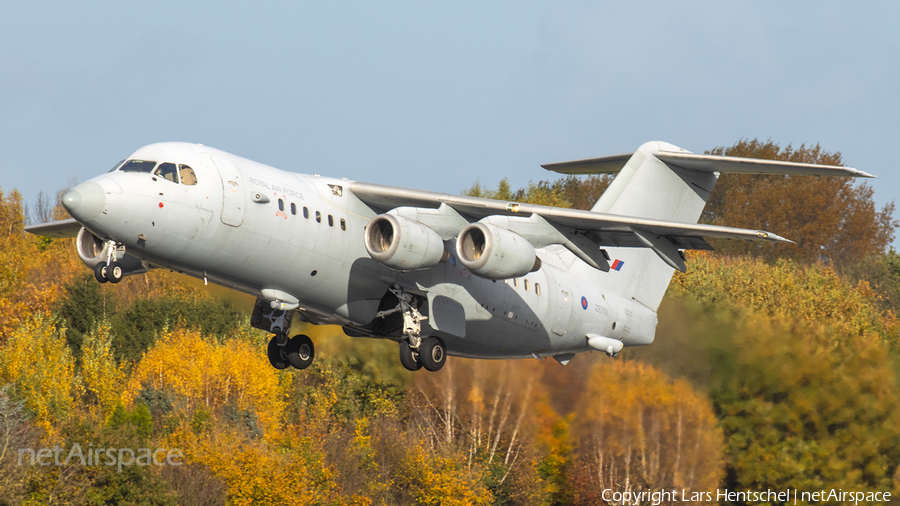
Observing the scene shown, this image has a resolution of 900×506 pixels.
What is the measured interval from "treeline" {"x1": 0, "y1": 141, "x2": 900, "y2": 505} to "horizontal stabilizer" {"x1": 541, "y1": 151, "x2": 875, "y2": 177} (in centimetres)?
350

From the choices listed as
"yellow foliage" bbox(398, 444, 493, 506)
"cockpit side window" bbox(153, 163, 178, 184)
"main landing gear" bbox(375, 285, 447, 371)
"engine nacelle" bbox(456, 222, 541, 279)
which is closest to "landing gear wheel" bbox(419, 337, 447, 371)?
"main landing gear" bbox(375, 285, 447, 371)

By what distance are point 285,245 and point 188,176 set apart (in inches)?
58.8

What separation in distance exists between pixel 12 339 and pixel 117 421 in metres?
9.04

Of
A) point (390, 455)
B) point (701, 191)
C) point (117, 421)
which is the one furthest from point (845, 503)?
point (117, 421)

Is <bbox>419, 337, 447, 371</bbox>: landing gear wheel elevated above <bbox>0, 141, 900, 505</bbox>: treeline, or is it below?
above

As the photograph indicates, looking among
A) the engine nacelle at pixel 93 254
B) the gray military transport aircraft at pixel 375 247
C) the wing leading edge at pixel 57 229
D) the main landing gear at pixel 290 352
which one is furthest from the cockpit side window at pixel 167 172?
the wing leading edge at pixel 57 229

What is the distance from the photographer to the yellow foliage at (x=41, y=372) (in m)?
37.6

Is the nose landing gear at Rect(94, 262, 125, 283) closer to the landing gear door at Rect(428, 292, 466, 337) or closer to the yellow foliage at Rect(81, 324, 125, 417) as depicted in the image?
the landing gear door at Rect(428, 292, 466, 337)

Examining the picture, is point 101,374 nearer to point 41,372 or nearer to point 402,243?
point 41,372

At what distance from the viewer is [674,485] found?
2406 centimetres

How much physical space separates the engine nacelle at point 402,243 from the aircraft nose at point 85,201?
134 inches

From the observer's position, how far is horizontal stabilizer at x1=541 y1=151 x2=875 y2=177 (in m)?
14.8

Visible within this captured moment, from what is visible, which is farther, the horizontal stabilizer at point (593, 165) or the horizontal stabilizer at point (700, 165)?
the horizontal stabilizer at point (593, 165)

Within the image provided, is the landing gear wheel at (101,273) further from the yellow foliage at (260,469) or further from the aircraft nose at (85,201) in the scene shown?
the yellow foliage at (260,469)
